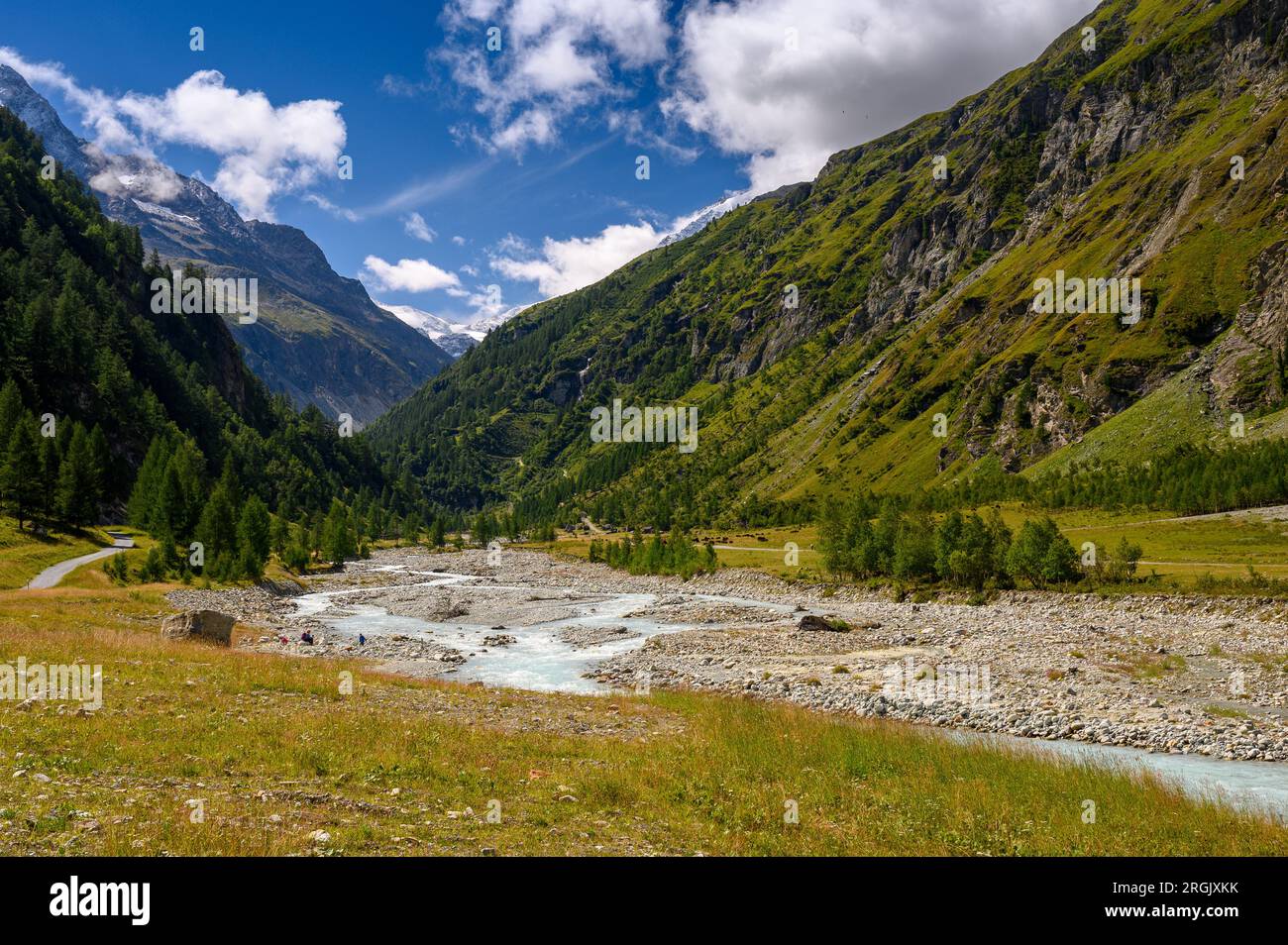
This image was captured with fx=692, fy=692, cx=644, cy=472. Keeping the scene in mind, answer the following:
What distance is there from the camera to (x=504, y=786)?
672 inches

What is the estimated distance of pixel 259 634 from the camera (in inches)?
2015

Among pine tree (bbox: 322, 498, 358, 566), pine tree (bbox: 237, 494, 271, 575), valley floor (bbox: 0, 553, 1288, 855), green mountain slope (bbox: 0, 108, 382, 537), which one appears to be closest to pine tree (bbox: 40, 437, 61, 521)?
green mountain slope (bbox: 0, 108, 382, 537)

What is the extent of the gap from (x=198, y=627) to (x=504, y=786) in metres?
32.7

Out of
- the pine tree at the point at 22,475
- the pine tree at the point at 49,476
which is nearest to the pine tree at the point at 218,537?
the pine tree at the point at 49,476

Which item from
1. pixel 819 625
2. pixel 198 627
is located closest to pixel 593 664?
pixel 819 625

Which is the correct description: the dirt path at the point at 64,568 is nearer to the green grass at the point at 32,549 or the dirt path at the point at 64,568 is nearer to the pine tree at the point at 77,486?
the green grass at the point at 32,549

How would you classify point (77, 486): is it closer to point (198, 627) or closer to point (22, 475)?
point (22, 475)

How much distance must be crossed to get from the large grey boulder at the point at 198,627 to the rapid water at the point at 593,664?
1420 cm

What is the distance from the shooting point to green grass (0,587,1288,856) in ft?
40.1

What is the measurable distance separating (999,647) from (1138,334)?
493 feet

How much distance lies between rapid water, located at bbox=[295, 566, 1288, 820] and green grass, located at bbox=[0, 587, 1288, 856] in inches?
161
